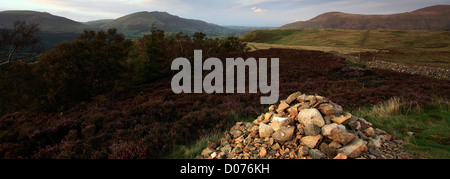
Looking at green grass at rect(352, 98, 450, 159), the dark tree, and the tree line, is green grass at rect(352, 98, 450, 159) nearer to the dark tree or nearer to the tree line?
the tree line

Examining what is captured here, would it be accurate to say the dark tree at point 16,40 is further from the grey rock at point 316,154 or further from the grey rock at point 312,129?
the grey rock at point 316,154

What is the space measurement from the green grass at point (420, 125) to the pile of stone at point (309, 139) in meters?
0.54

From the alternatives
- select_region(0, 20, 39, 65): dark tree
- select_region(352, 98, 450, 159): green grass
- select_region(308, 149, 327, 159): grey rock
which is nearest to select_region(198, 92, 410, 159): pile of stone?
select_region(308, 149, 327, 159): grey rock

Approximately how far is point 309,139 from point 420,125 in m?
4.54

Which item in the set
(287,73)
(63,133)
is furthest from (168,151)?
(287,73)

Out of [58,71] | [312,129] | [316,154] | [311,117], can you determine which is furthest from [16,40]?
[316,154]

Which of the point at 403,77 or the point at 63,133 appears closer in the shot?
the point at 63,133

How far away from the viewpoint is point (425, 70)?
58.6ft

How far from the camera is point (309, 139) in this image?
451cm

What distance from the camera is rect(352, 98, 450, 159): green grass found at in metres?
4.32

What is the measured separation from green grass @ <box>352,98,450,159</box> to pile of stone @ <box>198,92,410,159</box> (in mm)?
535

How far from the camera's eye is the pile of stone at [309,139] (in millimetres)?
4180
